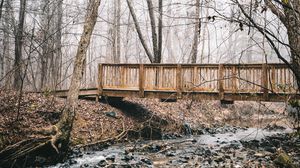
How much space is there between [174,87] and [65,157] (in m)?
6.18

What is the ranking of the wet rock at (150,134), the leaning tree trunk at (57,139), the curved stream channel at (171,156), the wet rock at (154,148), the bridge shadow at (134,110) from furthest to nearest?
the bridge shadow at (134,110)
the wet rock at (150,134)
the wet rock at (154,148)
the curved stream channel at (171,156)
the leaning tree trunk at (57,139)

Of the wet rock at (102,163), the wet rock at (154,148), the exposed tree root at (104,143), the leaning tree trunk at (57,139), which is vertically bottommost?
the wet rock at (154,148)

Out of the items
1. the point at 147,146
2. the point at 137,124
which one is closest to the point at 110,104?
the point at 137,124

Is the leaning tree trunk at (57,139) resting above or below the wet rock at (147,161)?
above

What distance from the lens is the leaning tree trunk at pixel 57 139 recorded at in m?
6.98

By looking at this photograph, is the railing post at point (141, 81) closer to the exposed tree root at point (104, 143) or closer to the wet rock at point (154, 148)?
the exposed tree root at point (104, 143)

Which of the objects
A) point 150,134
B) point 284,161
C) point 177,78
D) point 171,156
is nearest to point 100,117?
point 150,134

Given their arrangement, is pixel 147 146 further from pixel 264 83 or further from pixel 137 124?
pixel 264 83

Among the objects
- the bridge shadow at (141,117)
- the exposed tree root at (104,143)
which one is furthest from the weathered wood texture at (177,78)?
the exposed tree root at (104,143)

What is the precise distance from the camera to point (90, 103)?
1408cm

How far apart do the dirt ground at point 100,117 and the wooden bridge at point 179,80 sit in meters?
0.85

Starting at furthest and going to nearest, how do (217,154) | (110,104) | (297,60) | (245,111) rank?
(245,111) < (110,104) < (217,154) < (297,60)

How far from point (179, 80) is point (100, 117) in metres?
3.70

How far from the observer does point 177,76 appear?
1298 cm
